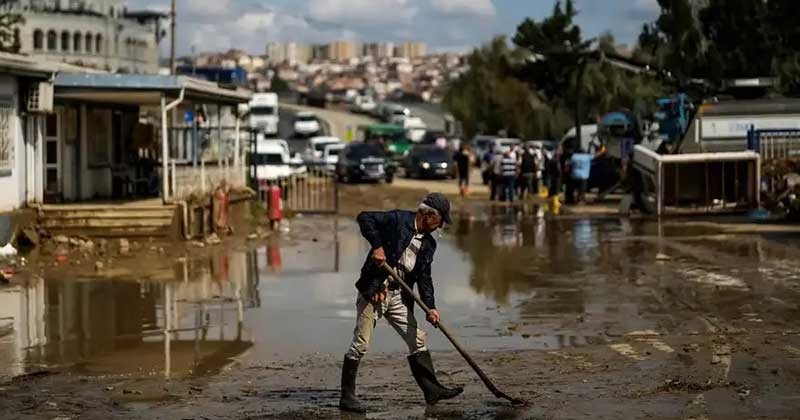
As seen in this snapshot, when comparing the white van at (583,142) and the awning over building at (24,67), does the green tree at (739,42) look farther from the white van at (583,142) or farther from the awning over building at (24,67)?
the awning over building at (24,67)

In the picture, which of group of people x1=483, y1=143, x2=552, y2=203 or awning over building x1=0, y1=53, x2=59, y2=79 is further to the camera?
group of people x1=483, y1=143, x2=552, y2=203

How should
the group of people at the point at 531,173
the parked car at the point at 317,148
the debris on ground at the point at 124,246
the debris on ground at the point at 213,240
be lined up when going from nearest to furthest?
the debris on ground at the point at 124,246, the debris on ground at the point at 213,240, the group of people at the point at 531,173, the parked car at the point at 317,148

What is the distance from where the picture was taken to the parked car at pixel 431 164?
2244 inches

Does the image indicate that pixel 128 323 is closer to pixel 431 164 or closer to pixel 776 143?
pixel 776 143

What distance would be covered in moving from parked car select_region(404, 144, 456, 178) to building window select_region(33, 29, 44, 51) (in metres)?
57.1

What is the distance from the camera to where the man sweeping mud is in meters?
10.5

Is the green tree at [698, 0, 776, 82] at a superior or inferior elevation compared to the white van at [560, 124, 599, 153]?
superior

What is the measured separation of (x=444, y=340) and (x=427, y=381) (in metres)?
3.76

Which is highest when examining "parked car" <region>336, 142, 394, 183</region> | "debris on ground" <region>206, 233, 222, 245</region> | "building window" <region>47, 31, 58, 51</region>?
"building window" <region>47, 31, 58, 51</region>

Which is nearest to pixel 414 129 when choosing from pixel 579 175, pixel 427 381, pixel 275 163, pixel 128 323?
pixel 275 163

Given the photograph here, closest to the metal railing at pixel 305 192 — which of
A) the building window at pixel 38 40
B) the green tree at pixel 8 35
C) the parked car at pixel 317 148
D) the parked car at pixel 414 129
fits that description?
the green tree at pixel 8 35

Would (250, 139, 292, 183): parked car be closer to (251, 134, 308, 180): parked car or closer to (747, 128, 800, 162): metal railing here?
(251, 134, 308, 180): parked car

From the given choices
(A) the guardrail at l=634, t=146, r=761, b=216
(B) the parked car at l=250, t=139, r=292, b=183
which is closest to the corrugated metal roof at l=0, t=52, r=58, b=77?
(A) the guardrail at l=634, t=146, r=761, b=216

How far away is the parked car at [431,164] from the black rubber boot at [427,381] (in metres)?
46.2
